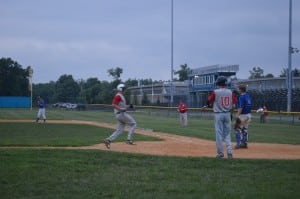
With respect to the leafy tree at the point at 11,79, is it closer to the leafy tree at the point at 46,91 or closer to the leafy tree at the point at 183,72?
the leafy tree at the point at 46,91

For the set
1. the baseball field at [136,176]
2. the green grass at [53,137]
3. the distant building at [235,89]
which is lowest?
the green grass at [53,137]

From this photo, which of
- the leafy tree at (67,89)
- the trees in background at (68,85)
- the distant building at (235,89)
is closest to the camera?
the distant building at (235,89)

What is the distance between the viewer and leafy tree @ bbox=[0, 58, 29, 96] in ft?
339

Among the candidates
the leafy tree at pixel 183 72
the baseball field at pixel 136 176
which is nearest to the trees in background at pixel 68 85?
the leafy tree at pixel 183 72

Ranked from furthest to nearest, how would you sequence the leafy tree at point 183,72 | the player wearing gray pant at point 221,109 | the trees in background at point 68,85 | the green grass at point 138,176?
the leafy tree at point 183,72 → the trees in background at point 68,85 → the player wearing gray pant at point 221,109 → the green grass at point 138,176

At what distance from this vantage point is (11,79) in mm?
104500

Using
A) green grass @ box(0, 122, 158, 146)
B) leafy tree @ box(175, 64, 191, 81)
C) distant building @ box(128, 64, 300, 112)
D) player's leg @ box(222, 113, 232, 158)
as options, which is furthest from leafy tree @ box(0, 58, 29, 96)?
player's leg @ box(222, 113, 232, 158)

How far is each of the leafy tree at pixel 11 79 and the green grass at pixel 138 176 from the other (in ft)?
316

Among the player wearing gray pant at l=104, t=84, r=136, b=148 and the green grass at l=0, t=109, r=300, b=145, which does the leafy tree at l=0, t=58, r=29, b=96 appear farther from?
the player wearing gray pant at l=104, t=84, r=136, b=148

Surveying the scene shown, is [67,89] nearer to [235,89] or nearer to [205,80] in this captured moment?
[205,80]

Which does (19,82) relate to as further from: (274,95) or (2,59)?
(274,95)

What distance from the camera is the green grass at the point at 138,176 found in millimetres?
6961

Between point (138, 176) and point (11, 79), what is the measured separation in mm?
100809

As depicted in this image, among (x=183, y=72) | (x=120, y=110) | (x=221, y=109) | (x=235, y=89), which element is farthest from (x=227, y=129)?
(x=183, y=72)
